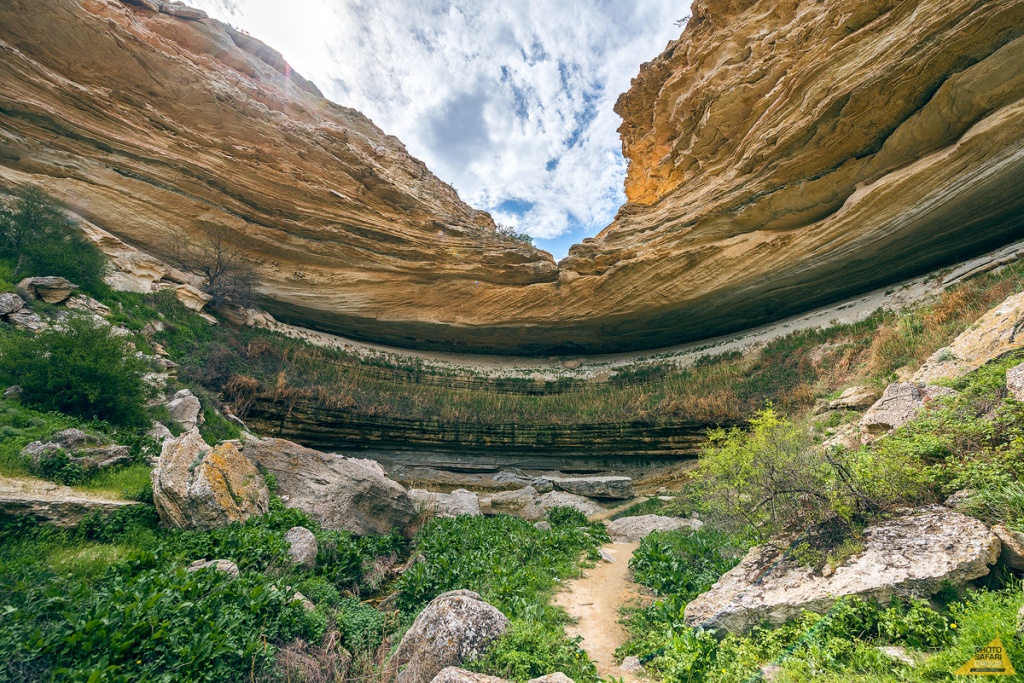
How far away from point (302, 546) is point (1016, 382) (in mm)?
7645

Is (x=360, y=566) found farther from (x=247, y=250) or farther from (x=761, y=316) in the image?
(x=761, y=316)

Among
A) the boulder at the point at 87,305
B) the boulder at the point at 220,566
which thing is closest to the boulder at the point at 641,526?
the boulder at the point at 220,566

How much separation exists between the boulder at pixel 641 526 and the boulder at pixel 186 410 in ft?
29.3

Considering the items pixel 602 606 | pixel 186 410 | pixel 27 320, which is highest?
pixel 27 320

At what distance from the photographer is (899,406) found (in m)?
4.94

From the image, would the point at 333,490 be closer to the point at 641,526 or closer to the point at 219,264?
the point at 641,526

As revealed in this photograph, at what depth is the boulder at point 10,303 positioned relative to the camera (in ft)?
21.7

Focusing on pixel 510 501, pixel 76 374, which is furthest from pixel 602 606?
pixel 76 374

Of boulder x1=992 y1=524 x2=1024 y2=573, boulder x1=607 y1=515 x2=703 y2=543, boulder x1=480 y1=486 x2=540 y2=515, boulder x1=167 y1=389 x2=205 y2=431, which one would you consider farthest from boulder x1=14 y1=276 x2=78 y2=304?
A: boulder x1=992 y1=524 x2=1024 y2=573

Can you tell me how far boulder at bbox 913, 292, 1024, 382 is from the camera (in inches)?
184

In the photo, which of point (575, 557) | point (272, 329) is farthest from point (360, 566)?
point (272, 329)

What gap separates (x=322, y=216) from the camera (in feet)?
54.4

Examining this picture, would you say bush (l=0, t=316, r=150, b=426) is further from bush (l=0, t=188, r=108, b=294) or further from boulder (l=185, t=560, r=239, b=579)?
bush (l=0, t=188, r=108, b=294)

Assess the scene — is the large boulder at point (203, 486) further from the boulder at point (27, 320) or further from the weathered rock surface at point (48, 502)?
the boulder at point (27, 320)
